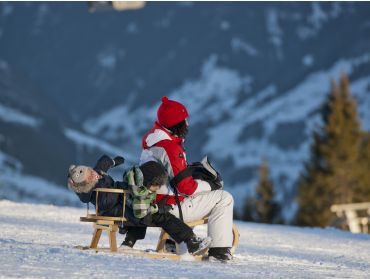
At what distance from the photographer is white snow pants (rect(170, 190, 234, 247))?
9.73m

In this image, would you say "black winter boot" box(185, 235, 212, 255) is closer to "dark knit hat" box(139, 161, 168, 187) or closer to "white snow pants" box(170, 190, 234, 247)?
"white snow pants" box(170, 190, 234, 247)

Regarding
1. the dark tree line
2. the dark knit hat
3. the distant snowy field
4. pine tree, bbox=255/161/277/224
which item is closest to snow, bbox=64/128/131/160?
pine tree, bbox=255/161/277/224

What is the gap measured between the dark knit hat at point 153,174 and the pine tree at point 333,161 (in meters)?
50.8

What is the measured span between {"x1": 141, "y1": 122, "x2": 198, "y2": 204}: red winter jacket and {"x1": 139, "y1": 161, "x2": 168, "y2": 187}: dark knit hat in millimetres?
157

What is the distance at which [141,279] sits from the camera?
25.0ft

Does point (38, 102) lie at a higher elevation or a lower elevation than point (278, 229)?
higher

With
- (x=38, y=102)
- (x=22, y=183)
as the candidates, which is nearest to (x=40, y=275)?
(x=22, y=183)

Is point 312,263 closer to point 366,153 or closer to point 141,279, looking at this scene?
point 141,279

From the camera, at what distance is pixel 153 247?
12.0 meters

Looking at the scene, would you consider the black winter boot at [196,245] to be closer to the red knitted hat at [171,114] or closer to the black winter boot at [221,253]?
the black winter boot at [221,253]

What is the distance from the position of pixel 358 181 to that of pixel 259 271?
5325 cm

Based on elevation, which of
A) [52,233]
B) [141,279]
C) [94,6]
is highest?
[94,6]

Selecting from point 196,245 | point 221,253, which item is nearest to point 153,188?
point 196,245

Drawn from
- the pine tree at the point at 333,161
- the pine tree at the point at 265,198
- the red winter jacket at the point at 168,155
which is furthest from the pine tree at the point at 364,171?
the red winter jacket at the point at 168,155
